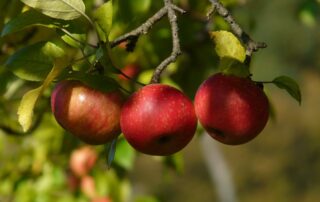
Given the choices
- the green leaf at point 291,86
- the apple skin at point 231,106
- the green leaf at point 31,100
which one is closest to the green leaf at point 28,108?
the green leaf at point 31,100

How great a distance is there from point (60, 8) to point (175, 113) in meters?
0.22

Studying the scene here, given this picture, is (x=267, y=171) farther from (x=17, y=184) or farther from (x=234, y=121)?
(x=234, y=121)

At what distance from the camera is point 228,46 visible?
0.94m

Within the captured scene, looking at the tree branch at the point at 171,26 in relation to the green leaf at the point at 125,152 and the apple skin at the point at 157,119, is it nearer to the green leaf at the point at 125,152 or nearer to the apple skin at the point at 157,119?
the apple skin at the point at 157,119

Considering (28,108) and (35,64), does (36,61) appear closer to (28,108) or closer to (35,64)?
(35,64)

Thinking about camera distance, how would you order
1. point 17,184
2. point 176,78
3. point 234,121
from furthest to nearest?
point 17,184, point 176,78, point 234,121

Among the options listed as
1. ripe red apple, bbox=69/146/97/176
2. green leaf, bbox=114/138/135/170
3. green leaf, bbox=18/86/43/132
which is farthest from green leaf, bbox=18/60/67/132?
ripe red apple, bbox=69/146/97/176

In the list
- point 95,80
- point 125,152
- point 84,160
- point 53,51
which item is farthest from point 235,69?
point 84,160

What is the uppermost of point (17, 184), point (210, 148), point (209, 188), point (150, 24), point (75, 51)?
point (150, 24)

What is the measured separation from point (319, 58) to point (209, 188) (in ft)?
11.2

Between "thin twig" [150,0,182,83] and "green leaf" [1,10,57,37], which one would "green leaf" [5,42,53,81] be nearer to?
"green leaf" [1,10,57,37]

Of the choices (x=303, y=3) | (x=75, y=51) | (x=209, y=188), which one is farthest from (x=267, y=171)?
(x=75, y=51)

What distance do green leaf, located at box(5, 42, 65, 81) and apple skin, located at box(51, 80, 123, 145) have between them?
7 cm

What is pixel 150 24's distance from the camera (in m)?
0.95
